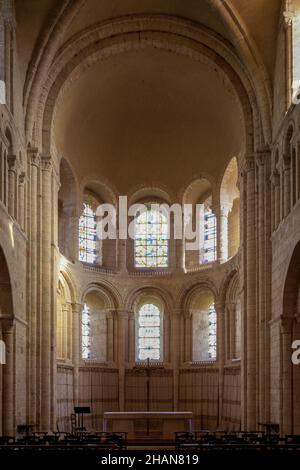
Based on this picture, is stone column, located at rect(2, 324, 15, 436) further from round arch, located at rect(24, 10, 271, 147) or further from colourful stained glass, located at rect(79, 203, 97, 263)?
colourful stained glass, located at rect(79, 203, 97, 263)

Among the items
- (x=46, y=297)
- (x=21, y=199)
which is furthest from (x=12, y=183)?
(x=46, y=297)

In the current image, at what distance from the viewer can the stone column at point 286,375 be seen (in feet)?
84.7

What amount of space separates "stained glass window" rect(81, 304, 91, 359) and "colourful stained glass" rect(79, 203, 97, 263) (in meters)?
2.44

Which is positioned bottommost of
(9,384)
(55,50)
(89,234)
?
(9,384)

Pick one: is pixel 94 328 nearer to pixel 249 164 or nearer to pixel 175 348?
pixel 175 348

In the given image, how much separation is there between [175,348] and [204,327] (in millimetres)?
1799

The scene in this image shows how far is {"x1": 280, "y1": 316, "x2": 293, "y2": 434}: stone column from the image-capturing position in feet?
84.7

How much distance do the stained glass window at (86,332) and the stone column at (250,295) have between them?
10.8 metres

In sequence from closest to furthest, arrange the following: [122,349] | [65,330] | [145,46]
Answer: [145,46]
[65,330]
[122,349]

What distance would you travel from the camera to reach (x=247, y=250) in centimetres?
3083

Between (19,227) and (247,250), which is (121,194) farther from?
(19,227)

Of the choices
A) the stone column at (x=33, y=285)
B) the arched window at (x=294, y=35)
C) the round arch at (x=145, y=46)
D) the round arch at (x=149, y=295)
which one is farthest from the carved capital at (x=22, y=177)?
the round arch at (x=149, y=295)

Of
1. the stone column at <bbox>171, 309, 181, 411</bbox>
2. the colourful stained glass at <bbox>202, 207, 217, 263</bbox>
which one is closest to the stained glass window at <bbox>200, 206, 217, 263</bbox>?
the colourful stained glass at <bbox>202, 207, 217, 263</bbox>

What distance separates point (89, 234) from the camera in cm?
3984
